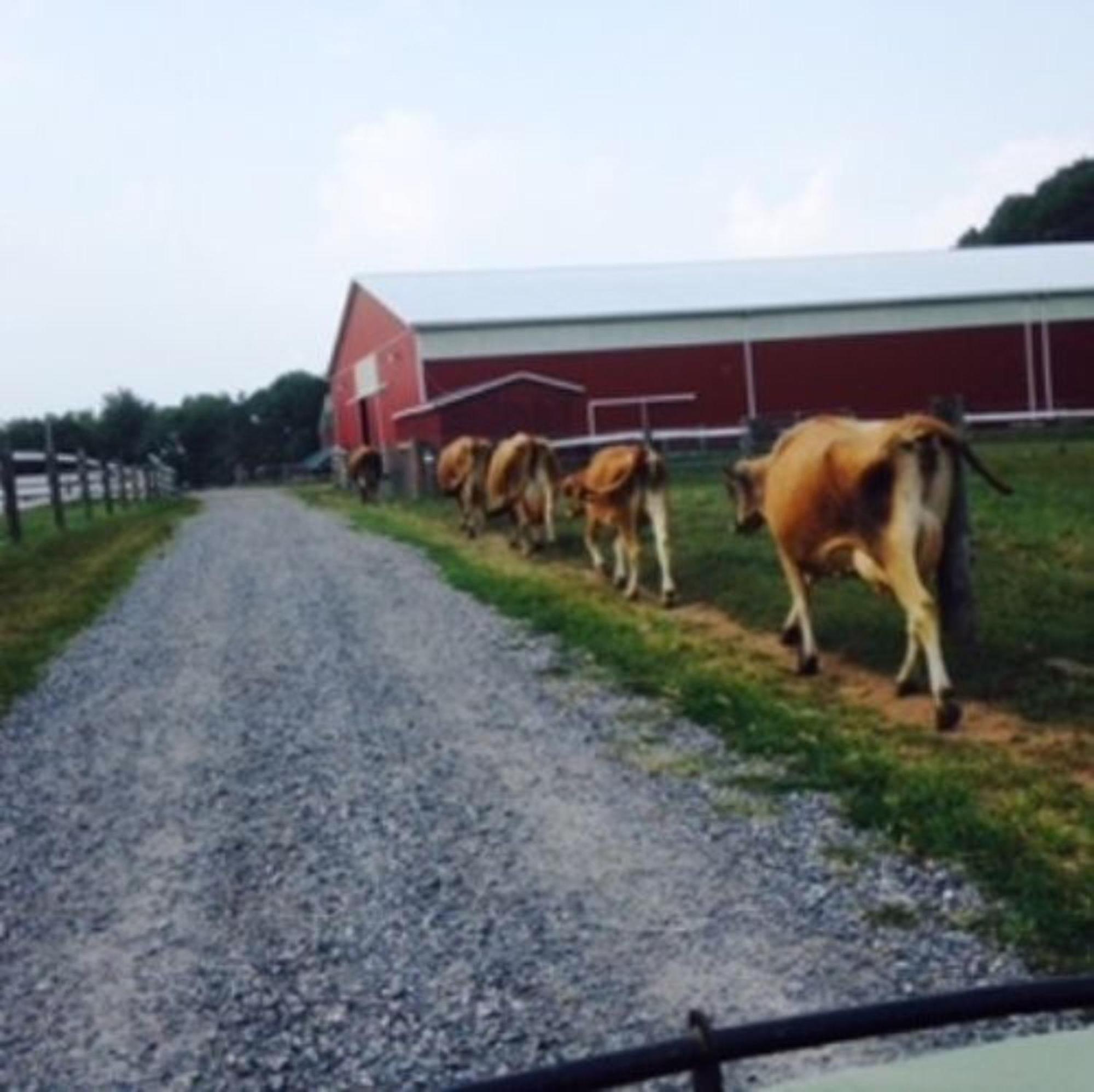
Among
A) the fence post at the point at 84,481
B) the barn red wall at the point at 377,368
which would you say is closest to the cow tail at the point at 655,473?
the fence post at the point at 84,481

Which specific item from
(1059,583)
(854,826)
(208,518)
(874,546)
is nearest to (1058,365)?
(208,518)

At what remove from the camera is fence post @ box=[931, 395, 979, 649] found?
890 centimetres

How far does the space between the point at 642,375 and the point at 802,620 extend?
30000 millimetres

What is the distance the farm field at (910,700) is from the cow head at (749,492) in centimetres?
67

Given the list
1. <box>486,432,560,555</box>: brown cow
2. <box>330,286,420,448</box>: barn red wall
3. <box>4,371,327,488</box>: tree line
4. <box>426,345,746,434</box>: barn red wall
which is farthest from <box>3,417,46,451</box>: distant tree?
<box>486,432,560,555</box>: brown cow

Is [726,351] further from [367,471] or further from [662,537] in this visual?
[662,537]

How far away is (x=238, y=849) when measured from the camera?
617cm

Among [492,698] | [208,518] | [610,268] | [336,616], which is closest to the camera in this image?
[492,698]

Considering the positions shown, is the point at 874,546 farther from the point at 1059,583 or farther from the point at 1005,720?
the point at 1059,583

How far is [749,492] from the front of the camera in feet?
38.4

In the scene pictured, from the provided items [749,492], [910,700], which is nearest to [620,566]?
[749,492]

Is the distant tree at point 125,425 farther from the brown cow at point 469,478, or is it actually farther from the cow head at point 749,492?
the cow head at point 749,492

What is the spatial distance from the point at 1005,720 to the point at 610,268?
137ft

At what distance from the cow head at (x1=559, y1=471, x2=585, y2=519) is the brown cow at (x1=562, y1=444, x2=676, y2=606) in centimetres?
25
